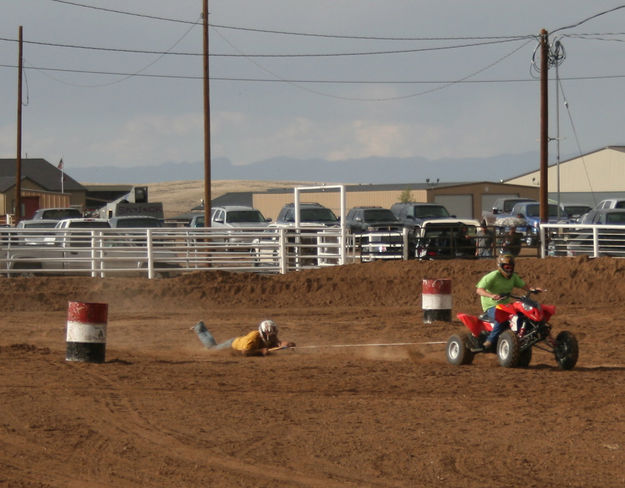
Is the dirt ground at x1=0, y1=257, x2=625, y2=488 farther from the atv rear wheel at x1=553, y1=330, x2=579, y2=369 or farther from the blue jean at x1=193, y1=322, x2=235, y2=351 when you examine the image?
the blue jean at x1=193, y1=322, x2=235, y2=351

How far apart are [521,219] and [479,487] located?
3004 cm

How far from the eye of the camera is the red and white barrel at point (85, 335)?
1262 cm

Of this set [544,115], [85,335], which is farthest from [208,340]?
[544,115]

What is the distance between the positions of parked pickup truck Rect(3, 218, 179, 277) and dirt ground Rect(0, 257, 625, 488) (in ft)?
23.5

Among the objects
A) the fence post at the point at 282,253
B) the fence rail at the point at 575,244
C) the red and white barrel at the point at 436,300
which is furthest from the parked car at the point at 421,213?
the red and white barrel at the point at 436,300

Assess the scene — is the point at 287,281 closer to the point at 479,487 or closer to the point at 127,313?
the point at 127,313

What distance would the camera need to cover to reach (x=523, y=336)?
12.6 m

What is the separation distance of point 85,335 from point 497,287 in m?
5.07

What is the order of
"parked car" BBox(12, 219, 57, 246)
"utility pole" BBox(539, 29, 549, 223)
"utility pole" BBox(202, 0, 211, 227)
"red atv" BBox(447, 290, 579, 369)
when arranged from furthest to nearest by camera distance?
1. "utility pole" BBox(202, 0, 211, 227)
2. "utility pole" BBox(539, 29, 549, 223)
3. "parked car" BBox(12, 219, 57, 246)
4. "red atv" BBox(447, 290, 579, 369)

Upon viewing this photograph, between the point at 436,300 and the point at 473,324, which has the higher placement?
the point at 436,300

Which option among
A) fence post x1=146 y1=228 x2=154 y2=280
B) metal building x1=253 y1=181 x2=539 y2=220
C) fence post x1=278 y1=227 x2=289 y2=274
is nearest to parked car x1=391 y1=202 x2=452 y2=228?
fence post x1=278 y1=227 x2=289 y2=274

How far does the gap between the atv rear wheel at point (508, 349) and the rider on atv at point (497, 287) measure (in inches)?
5.7

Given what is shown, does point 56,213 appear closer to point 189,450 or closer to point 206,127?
point 206,127

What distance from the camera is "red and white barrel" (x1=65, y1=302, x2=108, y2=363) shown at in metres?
12.6
